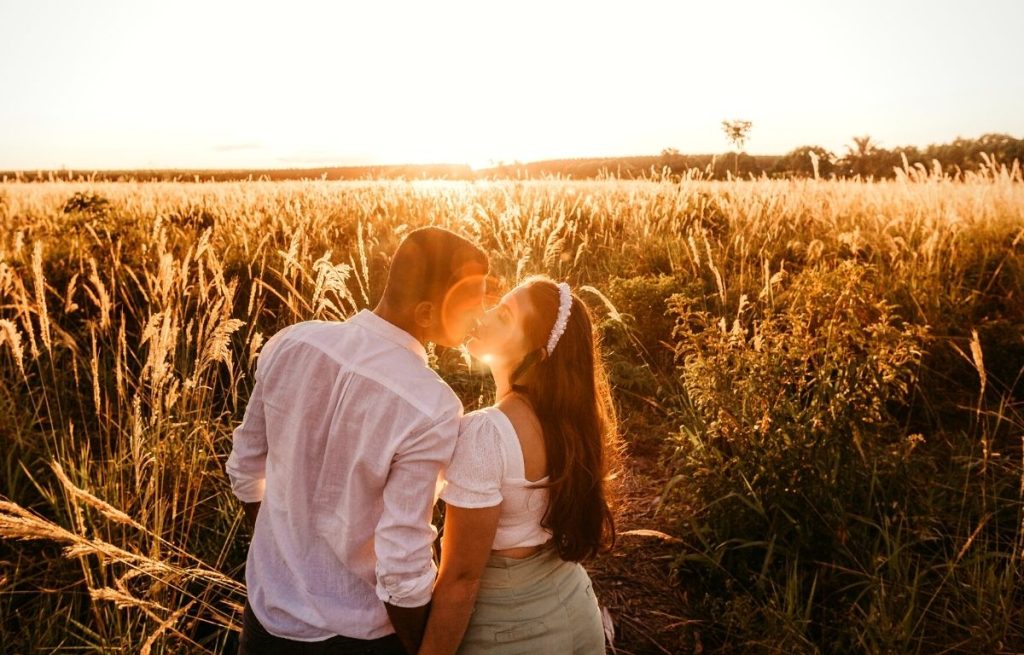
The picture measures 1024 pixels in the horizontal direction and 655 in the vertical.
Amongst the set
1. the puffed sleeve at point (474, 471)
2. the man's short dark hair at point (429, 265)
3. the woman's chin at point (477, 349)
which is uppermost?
the man's short dark hair at point (429, 265)

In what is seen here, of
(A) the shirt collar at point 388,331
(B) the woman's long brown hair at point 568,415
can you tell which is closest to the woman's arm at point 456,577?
(B) the woman's long brown hair at point 568,415

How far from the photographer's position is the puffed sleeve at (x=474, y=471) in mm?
1599

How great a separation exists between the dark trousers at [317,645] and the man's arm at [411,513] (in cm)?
20

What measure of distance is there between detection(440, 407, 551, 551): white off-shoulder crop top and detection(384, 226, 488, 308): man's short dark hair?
1.10 ft

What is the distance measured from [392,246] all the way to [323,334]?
565 cm

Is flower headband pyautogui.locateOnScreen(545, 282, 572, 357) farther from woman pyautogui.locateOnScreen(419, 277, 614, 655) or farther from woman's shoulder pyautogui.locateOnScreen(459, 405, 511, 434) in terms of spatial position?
woman's shoulder pyautogui.locateOnScreen(459, 405, 511, 434)

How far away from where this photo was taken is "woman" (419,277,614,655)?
162 centimetres

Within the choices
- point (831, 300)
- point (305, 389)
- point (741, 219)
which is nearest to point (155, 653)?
point (305, 389)

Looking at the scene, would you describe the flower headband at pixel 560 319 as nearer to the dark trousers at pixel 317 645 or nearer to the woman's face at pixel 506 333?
the woman's face at pixel 506 333

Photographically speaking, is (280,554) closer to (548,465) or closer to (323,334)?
(323,334)

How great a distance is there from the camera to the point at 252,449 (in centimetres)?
187

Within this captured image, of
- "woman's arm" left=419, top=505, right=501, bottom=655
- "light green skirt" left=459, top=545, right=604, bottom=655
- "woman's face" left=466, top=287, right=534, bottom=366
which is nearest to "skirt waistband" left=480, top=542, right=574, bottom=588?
"light green skirt" left=459, top=545, right=604, bottom=655

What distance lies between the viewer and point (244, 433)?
6.05ft

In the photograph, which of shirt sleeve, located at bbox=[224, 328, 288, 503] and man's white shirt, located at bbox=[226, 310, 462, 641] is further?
shirt sleeve, located at bbox=[224, 328, 288, 503]
